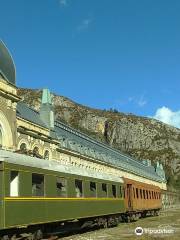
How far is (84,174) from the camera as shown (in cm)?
2309

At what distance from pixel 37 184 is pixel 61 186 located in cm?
250

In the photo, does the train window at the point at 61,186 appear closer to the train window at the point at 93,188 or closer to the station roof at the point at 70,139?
the train window at the point at 93,188

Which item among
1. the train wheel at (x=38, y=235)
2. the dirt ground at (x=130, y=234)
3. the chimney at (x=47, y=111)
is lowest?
the dirt ground at (x=130, y=234)

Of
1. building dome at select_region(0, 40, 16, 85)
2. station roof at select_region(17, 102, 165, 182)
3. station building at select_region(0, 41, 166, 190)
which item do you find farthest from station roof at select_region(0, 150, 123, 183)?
station roof at select_region(17, 102, 165, 182)

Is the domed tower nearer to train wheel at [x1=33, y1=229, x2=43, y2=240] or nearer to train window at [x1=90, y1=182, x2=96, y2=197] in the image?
train window at [x1=90, y1=182, x2=96, y2=197]

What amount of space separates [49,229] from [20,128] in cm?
1844

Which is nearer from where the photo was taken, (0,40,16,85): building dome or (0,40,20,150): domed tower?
(0,40,20,150): domed tower

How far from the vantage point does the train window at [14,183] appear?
15.9 metres

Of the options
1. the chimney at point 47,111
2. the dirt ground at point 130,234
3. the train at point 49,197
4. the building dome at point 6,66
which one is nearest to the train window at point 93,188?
the train at point 49,197

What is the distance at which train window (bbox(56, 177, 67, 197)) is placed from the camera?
1967 cm

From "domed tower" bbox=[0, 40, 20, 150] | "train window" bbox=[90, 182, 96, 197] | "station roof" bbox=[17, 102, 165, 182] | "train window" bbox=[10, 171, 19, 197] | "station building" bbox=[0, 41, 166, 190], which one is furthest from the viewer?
"station roof" bbox=[17, 102, 165, 182]

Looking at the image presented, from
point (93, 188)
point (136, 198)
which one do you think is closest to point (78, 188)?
point (93, 188)

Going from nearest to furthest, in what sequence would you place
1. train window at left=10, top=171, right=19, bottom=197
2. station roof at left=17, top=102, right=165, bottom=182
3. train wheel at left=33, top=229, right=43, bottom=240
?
train window at left=10, top=171, right=19, bottom=197 < train wheel at left=33, top=229, right=43, bottom=240 < station roof at left=17, top=102, right=165, bottom=182

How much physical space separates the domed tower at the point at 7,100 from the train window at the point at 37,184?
1451cm
